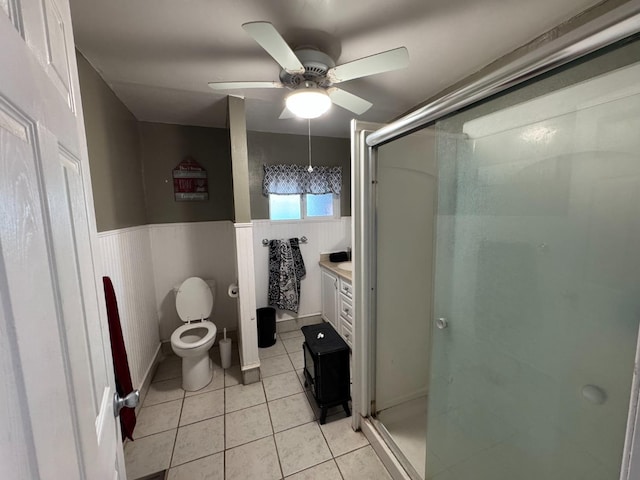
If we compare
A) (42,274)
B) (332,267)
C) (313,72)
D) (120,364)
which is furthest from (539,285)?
(332,267)

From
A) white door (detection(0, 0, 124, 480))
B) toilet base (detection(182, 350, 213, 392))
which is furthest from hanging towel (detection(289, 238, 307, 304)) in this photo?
white door (detection(0, 0, 124, 480))

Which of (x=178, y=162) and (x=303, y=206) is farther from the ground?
(x=178, y=162)

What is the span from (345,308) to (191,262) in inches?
65.2

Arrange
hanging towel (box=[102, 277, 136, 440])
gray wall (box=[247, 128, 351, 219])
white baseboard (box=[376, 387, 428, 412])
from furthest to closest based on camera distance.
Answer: gray wall (box=[247, 128, 351, 219]) → white baseboard (box=[376, 387, 428, 412]) → hanging towel (box=[102, 277, 136, 440])

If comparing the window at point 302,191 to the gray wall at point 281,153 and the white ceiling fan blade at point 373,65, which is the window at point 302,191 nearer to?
the gray wall at point 281,153

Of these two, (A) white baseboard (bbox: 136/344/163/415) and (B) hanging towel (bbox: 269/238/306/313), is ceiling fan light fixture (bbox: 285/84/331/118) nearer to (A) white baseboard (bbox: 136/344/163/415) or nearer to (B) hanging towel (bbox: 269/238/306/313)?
(B) hanging towel (bbox: 269/238/306/313)

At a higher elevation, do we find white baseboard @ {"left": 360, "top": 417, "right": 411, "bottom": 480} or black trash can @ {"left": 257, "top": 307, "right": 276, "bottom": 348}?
black trash can @ {"left": 257, "top": 307, "right": 276, "bottom": 348}

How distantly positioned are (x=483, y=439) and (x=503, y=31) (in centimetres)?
203

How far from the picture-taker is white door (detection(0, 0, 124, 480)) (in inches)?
11.7

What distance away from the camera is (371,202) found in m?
1.59

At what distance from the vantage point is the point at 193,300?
2443 millimetres

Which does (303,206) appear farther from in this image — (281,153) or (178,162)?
(178,162)

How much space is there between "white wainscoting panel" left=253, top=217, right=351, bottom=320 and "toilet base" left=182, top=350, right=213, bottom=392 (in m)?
0.92

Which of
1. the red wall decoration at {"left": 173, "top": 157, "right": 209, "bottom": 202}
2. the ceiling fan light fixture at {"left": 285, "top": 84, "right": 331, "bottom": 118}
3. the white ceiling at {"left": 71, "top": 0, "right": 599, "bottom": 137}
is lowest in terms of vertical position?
the red wall decoration at {"left": 173, "top": 157, "right": 209, "bottom": 202}
